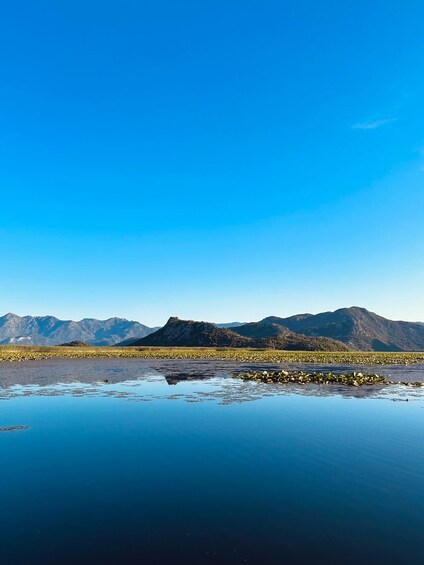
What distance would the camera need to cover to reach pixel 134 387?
4169cm

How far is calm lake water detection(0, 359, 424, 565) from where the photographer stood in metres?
9.73

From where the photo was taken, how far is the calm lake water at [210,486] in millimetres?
9734

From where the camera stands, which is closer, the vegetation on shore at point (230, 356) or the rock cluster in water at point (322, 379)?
the rock cluster in water at point (322, 379)

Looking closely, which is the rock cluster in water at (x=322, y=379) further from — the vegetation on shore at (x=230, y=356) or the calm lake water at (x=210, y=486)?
the vegetation on shore at (x=230, y=356)

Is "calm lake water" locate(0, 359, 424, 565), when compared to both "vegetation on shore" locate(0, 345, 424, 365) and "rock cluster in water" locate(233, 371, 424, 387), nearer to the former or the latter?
"rock cluster in water" locate(233, 371, 424, 387)

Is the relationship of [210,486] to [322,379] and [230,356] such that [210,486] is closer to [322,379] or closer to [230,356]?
[322,379]

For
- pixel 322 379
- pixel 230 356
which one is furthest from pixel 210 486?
pixel 230 356

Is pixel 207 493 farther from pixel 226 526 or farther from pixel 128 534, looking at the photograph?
pixel 128 534

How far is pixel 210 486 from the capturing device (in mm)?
13906

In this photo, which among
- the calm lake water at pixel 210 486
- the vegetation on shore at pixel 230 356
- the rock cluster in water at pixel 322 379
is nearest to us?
the calm lake water at pixel 210 486

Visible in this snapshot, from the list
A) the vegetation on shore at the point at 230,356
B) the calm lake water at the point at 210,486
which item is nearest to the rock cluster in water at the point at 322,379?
the calm lake water at the point at 210,486

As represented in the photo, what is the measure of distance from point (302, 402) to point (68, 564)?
1012 inches

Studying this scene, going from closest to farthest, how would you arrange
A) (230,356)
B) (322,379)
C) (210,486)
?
1. (210,486)
2. (322,379)
3. (230,356)

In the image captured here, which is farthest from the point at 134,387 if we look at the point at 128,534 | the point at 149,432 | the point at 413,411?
the point at 128,534
